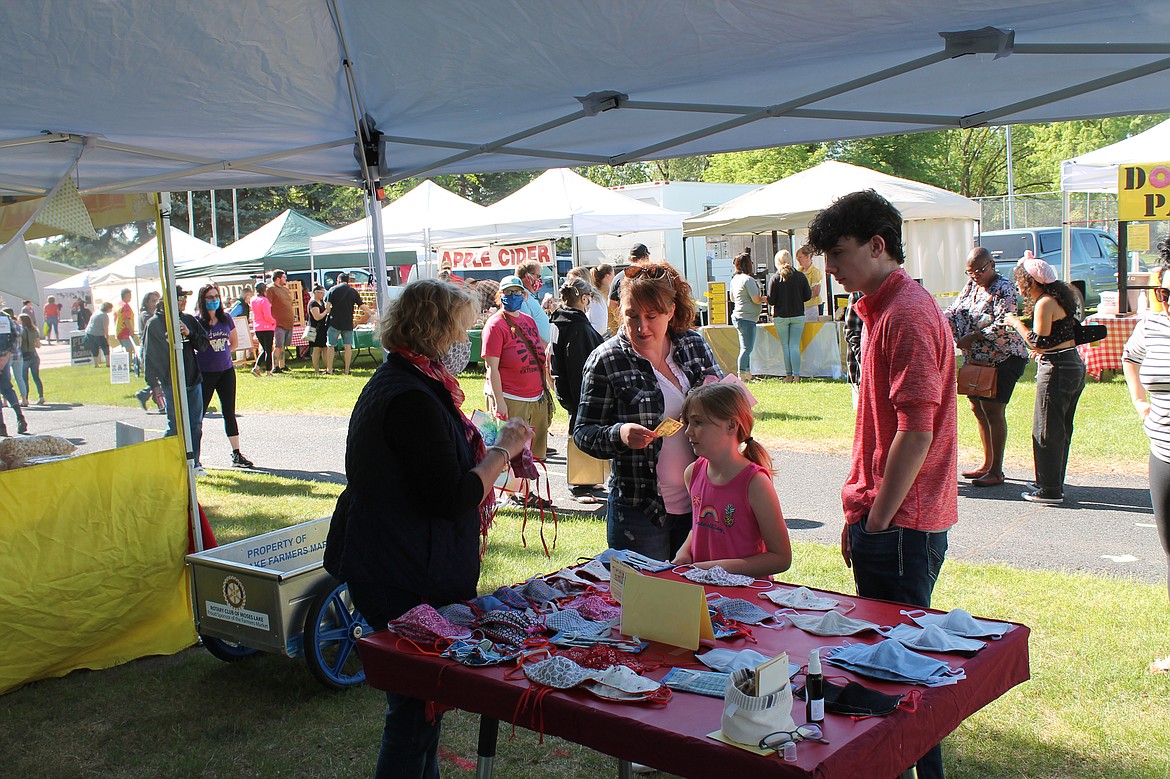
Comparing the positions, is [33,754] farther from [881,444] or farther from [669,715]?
[881,444]

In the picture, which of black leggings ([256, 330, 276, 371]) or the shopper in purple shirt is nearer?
A: the shopper in purple shirt

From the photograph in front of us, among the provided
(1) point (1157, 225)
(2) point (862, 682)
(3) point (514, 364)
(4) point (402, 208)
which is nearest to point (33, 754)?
(2) point (862, 682)

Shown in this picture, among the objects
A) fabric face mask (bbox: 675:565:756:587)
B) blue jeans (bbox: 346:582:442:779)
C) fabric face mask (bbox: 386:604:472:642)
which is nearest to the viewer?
fabric face mask (bbox: 386:604:472:642)

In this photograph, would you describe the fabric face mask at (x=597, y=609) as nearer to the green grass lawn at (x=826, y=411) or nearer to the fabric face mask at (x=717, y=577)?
the fabric face mask at (x=717, y=577)

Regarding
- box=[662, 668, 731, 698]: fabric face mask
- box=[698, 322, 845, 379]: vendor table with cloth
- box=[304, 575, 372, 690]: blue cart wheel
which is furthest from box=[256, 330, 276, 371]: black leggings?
box=[662, 668, 731, 698]: fabric face mask

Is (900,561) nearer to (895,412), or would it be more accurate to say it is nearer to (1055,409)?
(895,412)

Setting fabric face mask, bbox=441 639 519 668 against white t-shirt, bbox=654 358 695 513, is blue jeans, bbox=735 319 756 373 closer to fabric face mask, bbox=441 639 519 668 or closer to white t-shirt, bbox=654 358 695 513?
white t-shirt, bbox=654 358 695 513

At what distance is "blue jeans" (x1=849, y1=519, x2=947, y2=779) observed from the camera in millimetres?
2705

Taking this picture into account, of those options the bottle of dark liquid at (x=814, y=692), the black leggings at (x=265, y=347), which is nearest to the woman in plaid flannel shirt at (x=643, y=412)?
the bottle of dark liquid at (x=814, y=692)

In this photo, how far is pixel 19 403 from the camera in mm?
4402

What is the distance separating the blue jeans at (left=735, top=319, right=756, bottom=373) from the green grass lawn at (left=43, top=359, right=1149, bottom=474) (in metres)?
0.41

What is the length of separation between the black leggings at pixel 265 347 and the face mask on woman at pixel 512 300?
11.9 m

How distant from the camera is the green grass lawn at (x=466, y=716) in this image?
3.41m

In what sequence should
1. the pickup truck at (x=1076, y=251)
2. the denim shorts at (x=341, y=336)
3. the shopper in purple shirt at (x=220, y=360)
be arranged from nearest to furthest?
the shopper in purple shirt at (x=220, y=360)
the denim shorts at (x=341, y=336)
the pickup truck at (x=1076, y=251)
